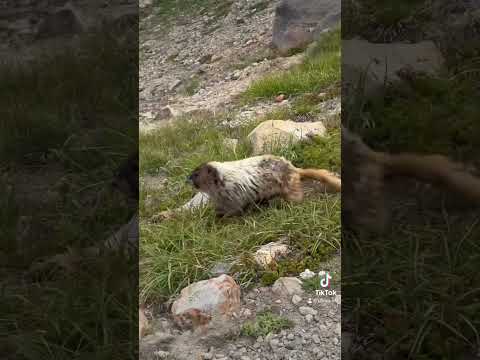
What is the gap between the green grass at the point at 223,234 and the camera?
2.14 metres

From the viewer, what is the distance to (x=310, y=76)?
92.6 inches

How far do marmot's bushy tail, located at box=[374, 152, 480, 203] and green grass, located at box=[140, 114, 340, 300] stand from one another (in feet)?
3.63

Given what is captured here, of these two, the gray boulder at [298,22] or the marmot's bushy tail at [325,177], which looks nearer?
the marmot's bushy tail at [325,177]

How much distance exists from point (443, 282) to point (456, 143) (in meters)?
0.88

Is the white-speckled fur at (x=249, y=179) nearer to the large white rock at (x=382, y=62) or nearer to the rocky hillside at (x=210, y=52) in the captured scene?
the rocky hillside at (x=210, y=52)

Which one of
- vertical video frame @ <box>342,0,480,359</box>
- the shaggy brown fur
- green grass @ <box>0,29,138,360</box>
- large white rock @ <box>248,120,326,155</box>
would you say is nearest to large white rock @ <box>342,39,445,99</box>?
vertical video frame @ <box>342,0,480,359</box>

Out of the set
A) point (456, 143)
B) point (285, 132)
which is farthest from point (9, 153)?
point (456, 143)

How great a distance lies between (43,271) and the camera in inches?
120

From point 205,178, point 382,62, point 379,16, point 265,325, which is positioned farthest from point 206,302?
point 379,16

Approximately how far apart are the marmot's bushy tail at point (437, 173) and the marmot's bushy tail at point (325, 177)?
1.11 metres

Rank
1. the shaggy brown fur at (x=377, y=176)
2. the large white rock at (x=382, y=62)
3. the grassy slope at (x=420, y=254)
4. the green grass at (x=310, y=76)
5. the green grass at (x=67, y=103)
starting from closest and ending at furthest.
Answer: the green grass at (x=310, y=76) < the grassy slope at (x=420, y=254) < the shaggy brown fur at (x=377, y=176) < the large white rock at (x=382, y=62) < the green grass at (x=67, y=103)

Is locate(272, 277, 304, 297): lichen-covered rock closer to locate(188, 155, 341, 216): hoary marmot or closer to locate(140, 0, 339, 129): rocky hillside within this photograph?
locate(188, 155, 341, 216): hoary marmot

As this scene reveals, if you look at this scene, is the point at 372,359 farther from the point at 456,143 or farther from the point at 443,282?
the point at 456,143

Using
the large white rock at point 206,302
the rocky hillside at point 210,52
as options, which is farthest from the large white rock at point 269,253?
the rocky hillside at point 210,52
